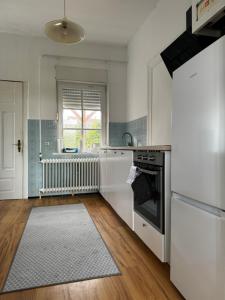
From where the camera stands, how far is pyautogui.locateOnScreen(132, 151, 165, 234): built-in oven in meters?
1.63

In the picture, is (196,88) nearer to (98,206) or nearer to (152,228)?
(152,228)

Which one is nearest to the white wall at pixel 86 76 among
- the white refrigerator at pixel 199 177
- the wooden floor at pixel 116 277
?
the wooden floor at pixel 116 277

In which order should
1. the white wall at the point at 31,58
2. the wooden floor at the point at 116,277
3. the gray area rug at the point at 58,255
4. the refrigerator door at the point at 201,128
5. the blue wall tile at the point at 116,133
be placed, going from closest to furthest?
the refrigerator door at the point at 201,128 < the wooden floor at the point at 116,277 < the gray area rug at the point at 58,255 < the white wall at the point at 31,58 < the blue wall tile at the point at 116,133

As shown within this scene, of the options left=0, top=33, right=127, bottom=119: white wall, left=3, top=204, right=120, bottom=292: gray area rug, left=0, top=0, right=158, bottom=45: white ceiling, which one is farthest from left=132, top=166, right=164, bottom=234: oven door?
left=0, top=33, right=127, bottom=119: white wall

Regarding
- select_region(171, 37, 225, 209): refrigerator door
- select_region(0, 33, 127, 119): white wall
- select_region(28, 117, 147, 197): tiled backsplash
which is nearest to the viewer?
select_region(171, 37, 225, 209): refrigerator door

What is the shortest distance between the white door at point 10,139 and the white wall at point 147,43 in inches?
77.1

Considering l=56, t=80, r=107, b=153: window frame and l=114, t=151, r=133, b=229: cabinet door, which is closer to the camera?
l=114, t=151, r=133, b=229: cabinet door

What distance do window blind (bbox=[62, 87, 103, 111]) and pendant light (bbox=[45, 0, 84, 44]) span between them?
1854 millimetres

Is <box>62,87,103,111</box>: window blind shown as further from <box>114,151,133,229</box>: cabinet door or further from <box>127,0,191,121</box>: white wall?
<box>114,151,133,229</box>: cabinet door

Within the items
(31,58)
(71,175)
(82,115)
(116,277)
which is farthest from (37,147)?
(116,277)

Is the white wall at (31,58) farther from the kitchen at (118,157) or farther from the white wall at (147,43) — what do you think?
the white wall at (147,43)

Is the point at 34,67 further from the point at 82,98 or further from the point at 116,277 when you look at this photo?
the point at 116,277

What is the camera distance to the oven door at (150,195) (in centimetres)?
164

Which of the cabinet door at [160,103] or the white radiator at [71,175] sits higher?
the cabinet door at [160,103]
